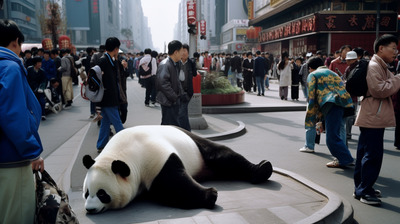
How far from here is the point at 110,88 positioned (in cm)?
678

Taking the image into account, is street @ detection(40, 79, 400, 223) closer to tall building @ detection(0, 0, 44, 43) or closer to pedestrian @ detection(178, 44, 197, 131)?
pedestrian @ detection(178, 44, 197, 131)

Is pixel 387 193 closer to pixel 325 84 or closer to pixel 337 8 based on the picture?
pixel 325 84

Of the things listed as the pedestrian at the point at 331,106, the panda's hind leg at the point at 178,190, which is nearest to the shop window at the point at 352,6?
the pedestrian at the point at 331,106

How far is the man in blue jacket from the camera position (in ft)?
7.89

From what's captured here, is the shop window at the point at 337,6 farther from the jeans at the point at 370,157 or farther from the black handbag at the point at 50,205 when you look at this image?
the black handbag at the point at 50,205

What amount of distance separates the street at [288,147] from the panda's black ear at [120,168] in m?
2.58

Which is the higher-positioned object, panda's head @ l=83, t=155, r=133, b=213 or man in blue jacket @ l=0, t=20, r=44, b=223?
man in blue jacket @ l=0, t=20, r=44, b=223

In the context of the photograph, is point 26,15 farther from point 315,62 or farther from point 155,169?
point 155,169

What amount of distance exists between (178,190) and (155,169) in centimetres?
37

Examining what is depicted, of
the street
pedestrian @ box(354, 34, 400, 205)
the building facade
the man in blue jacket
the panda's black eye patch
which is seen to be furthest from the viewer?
the building facade

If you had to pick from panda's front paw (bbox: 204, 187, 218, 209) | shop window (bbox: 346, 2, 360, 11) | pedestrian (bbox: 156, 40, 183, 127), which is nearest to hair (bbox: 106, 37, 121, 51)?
pedestrian (bbox: 156, 40, 183, 127)

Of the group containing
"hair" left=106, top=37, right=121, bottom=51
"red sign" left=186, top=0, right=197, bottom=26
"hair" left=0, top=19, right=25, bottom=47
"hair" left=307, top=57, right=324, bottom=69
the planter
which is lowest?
the planter

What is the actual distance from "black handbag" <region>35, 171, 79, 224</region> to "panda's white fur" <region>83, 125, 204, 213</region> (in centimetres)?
119

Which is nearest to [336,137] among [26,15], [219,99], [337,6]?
[219,99]
